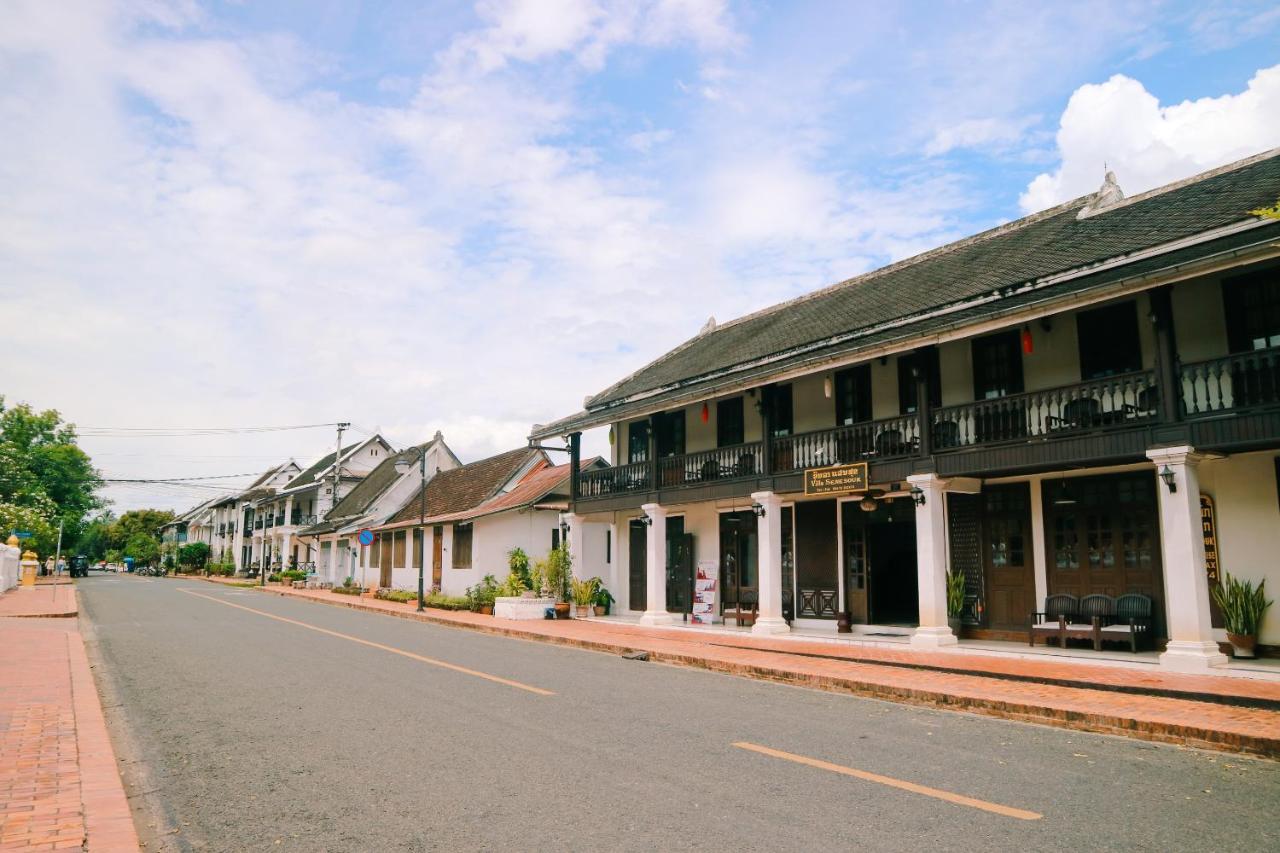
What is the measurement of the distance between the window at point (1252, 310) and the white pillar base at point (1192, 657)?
426cm

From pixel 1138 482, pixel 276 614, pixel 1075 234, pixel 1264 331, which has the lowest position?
pixel 276 614

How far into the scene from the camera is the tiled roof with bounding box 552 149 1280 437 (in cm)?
1328

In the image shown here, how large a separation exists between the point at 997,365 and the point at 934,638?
499cm

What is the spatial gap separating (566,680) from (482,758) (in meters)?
4.78

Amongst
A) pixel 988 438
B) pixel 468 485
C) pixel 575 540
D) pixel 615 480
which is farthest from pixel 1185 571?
pixel 468 485

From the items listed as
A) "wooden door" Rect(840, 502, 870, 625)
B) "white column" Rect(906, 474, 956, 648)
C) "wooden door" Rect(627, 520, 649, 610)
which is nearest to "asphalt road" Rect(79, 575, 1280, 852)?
"white column" Rect(906, 474, 956, 648)

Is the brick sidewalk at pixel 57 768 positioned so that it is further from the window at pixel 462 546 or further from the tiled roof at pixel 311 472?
the tiled roof at pixel 311 472

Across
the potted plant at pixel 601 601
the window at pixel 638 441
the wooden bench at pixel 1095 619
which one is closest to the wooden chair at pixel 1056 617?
the wooden bench at pixel 1095 619

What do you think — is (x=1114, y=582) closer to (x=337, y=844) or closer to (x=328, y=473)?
(x=337, y=844)

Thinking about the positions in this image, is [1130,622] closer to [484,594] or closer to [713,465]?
[713,465]

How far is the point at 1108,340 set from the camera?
45.1ft

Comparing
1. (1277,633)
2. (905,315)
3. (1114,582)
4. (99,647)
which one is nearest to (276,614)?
(99,647)

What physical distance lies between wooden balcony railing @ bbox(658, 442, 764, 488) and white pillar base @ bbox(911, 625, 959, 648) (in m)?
4.93

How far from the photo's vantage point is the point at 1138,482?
13.7 metres
